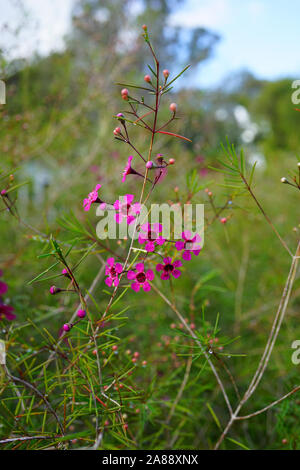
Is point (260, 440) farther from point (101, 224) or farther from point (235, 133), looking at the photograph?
point (235, 133)

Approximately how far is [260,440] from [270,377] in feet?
0.69

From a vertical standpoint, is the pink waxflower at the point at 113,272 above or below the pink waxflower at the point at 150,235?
below

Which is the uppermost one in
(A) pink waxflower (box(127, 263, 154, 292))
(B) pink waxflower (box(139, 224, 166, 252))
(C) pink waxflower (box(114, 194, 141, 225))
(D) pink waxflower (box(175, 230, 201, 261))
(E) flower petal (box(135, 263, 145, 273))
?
(C) pink waxflower (box(114, 194, 141, 225))

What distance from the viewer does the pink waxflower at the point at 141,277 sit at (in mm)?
482

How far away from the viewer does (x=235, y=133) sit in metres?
5.32

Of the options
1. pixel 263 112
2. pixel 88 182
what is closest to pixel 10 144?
pixel 88 182

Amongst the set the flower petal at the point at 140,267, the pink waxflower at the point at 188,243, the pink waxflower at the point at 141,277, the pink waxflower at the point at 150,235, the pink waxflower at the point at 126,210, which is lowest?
the pink waxflower at the point at 141,277

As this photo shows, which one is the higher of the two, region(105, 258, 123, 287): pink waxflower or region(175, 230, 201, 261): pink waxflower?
region(175, 230, 201, 261): pink waxflower

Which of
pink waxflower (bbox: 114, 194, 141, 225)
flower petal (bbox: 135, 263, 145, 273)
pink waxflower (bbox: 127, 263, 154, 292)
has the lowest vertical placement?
pink waxflower (bbox: 127, 263, 154, 292)

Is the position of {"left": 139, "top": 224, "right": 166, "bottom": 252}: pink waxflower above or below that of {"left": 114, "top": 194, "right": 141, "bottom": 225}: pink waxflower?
below

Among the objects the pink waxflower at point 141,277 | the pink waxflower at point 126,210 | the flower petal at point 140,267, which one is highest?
the pink waxflower at point 126,210

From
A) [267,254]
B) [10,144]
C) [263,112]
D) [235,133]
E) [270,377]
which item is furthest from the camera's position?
[263,112]

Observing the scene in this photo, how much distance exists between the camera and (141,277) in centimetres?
52

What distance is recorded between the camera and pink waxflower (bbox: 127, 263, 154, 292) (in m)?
0.48
